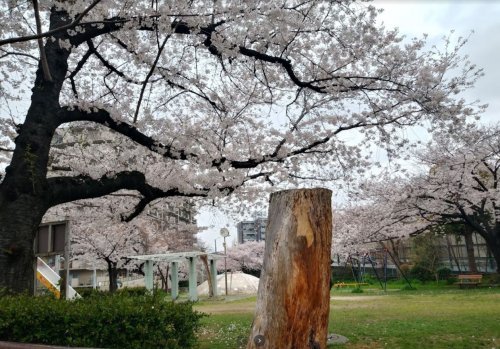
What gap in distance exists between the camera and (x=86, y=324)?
4.53 meters

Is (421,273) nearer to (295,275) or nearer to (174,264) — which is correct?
(174,264)

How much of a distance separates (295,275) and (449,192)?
19309 mm

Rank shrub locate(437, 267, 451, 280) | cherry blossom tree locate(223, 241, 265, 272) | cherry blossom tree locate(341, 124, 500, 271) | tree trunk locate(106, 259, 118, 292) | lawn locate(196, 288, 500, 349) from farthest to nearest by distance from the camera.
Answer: cherry blossom tree locate(223, 241, 265, 272) → shrub locate(437, 267, 451, 280) → tree trunk locate(106, 259, 118, 292) → cherry blossom tree locate(341, 124, 500, 271) → lawn locate(196, 288, 500, 349)

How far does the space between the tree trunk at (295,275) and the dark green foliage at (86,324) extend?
97.5 inches

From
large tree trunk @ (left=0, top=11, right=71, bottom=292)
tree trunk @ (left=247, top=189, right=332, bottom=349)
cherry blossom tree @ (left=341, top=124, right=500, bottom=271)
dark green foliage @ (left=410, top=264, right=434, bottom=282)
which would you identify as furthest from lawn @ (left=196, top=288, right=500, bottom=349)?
dark green foliage @ (left=410, top=264, right=434, bottom=282)

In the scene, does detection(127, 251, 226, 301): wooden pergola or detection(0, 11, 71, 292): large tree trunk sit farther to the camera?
detection(127, 251, 226, 301): wooden pergola

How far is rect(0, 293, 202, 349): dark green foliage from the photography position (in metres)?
4.54

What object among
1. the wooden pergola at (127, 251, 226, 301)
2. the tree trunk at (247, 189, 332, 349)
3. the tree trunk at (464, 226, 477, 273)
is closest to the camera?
the tree trunk at (247, 189, 332, 349)

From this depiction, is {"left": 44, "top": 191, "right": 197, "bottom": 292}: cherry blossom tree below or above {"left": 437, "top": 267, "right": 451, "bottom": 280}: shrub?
above

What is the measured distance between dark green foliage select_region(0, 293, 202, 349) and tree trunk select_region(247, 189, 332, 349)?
2.48 metres

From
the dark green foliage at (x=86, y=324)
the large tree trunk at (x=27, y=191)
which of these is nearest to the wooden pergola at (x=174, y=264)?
the large tree trunk at (x=27, y=191)

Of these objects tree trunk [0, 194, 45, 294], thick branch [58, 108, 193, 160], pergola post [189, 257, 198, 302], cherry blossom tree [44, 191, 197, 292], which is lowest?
pergola post [189, 257, 198, 302]

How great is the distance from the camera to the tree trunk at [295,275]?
261 cm

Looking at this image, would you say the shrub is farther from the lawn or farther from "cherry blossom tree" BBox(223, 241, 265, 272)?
"cherry blossom tree" BBox(223, 241, 265, 272)
